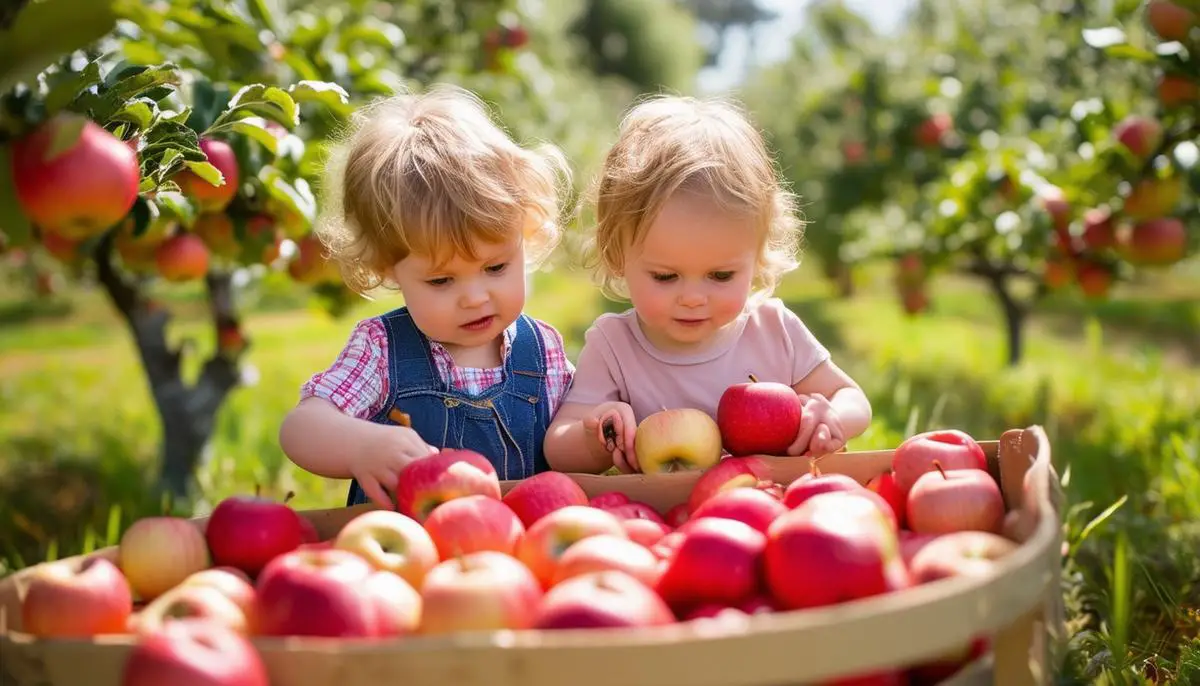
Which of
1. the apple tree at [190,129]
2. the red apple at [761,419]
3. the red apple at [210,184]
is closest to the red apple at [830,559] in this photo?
the red apple at [761,419]

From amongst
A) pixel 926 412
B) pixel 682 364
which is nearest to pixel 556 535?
pixel 682 364

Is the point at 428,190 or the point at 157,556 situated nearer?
the point at 157,556

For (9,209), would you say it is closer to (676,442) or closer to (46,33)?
(46,33)

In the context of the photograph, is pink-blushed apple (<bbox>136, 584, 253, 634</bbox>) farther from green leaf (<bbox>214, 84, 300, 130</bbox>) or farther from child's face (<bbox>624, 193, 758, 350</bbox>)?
child's face (<bbox>624, 193, 758, 350</bbox>)

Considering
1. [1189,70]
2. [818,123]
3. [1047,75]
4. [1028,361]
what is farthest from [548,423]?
[818,123]

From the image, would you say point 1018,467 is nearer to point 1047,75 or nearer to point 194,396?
point 194,396

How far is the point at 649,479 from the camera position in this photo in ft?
6.07

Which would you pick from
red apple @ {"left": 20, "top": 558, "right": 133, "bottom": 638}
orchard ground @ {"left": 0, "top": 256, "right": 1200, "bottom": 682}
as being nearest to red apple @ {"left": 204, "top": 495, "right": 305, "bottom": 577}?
red apple @ {"left": 20, "top": 558, "right": 133, "bottom": 638}

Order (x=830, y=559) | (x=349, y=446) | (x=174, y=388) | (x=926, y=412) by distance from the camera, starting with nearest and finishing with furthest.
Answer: (x=830, y=559)
(x=349, y=446)
(x=174, y=388)
(x=926, y=412)

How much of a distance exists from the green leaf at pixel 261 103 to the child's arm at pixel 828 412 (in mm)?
1000

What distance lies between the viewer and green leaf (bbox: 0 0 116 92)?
3.67ft

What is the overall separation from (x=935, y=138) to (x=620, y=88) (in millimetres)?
13378

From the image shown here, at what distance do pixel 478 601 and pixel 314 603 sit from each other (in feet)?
0.58

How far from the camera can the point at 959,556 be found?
4.42 ft
